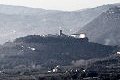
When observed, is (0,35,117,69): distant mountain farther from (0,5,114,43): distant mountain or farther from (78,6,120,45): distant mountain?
(0,5,114,43): distant mountain

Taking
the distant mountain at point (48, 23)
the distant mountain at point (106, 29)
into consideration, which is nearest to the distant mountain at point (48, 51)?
the distant mountain at point (106, 29)

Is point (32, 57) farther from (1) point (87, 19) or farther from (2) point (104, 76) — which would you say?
(1) point (87, 19)

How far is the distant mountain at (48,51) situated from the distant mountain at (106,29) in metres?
16.7

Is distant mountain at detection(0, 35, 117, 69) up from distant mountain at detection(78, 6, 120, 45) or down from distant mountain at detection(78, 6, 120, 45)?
down

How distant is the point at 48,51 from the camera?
285 ft

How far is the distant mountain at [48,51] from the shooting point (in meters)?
80.7

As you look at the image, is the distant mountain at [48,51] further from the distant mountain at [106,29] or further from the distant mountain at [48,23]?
the distant mountain at [48,23]

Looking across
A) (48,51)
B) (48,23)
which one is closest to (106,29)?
(48,51)

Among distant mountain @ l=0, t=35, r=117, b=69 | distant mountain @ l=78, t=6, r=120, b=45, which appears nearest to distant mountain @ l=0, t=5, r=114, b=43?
distant mountain @ l=78, t=6, r=120, b=45

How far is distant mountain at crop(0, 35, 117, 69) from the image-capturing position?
80.7m

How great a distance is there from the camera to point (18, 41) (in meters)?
95.9

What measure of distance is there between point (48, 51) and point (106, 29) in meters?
36.6

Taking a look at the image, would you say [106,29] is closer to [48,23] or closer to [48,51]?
[48,51]

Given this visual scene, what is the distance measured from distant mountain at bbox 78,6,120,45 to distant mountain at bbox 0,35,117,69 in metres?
16.7
